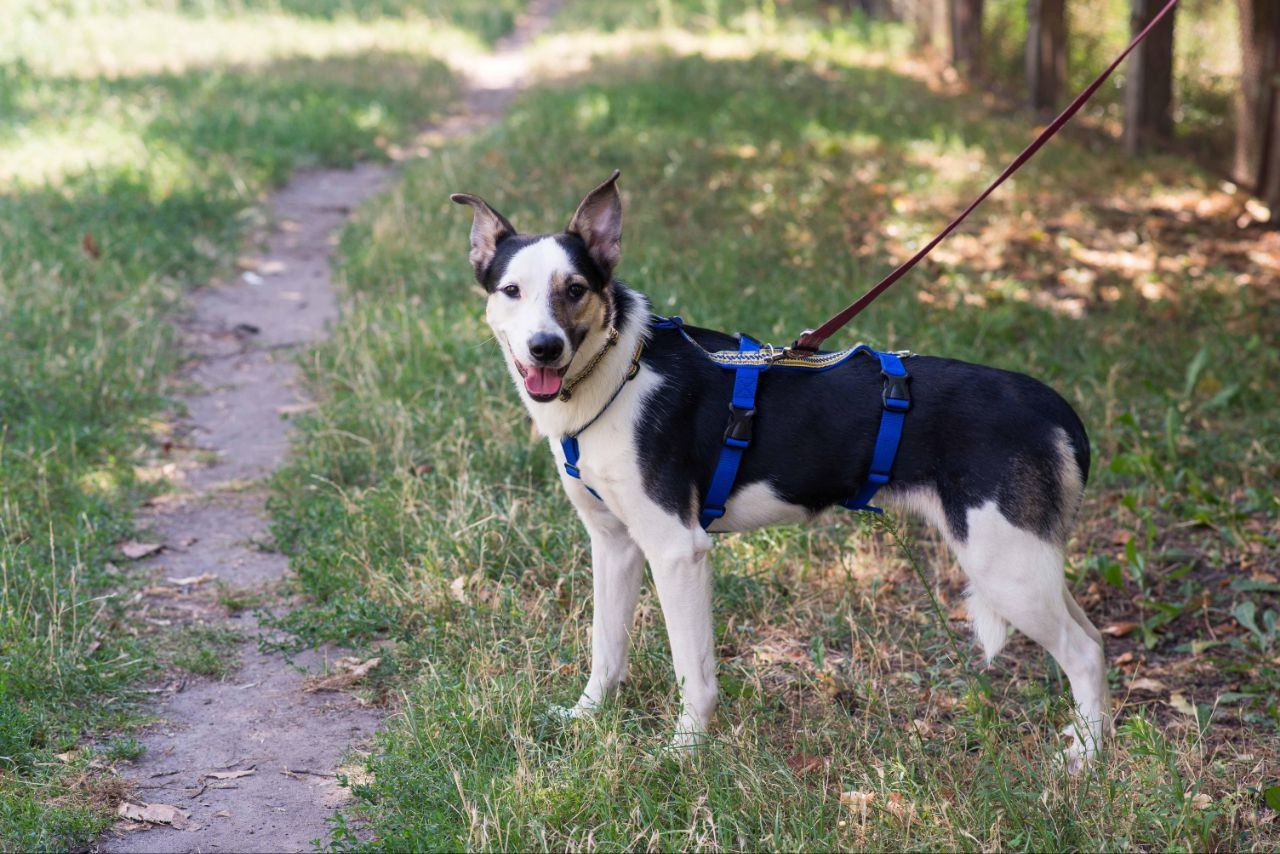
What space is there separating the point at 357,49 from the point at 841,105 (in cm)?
814

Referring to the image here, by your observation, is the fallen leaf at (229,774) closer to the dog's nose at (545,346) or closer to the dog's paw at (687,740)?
the dog's paw at (687,740)

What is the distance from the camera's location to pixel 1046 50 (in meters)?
16.3

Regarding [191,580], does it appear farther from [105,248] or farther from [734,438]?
[105,248]

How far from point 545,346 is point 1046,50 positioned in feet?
48.0

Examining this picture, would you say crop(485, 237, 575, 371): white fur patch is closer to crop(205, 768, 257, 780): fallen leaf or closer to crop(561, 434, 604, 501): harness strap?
crop(561, 434, 604, 501): harness strap

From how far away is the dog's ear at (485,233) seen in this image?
411cm

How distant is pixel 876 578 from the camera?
5.20 meters

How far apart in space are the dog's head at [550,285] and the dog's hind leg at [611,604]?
699 millimetres

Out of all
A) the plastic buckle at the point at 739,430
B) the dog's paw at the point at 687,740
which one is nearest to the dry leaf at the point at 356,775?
the dog's paw at the point at 687,740

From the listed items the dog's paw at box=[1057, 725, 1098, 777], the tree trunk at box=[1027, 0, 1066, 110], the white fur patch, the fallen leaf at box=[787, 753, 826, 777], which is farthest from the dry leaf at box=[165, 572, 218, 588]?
the tree trunk at box=[1027, 0, 1066, 110]

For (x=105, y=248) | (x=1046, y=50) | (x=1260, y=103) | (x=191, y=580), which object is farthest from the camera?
(x=1046, y=50)

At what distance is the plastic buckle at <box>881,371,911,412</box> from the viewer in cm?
389

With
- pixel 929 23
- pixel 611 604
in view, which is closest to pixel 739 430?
pixel 611 604

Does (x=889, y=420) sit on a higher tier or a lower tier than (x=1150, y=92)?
higher
